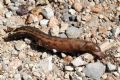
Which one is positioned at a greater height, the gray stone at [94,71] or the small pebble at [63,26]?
the small pebble at [63,26]

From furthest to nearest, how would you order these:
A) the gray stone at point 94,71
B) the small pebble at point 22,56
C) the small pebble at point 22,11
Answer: the small pebble at point 22,11, the small pebble at point 22,56, the gray stone at point 94,71

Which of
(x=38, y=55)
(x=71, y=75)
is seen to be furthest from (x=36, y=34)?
(x=71, y=75)

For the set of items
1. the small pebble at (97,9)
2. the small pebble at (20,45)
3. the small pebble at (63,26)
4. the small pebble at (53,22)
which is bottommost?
the small pebble at (20,45)

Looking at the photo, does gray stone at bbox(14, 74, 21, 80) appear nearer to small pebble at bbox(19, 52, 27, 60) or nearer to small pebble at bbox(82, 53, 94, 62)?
small pebble at bbox(19, 52, 27, 60)

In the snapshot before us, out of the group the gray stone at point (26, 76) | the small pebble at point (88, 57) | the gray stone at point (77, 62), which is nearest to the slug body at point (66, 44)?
the small pebble at point (88, 57)

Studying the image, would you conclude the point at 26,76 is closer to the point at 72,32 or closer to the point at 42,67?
the point at 42,67

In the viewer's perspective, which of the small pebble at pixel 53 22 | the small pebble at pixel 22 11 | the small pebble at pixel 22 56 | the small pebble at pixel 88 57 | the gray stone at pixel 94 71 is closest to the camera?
the gray stone at pixel 94 71

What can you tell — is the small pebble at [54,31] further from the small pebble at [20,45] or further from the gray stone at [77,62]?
the gray stone at [77,62]

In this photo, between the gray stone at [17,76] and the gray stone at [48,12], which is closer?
the gray stone at [17,76]

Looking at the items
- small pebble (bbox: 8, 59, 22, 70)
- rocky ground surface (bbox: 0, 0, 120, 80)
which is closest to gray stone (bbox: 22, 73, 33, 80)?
rocky ground surface (bbox: 0, 0, 120, 80)
